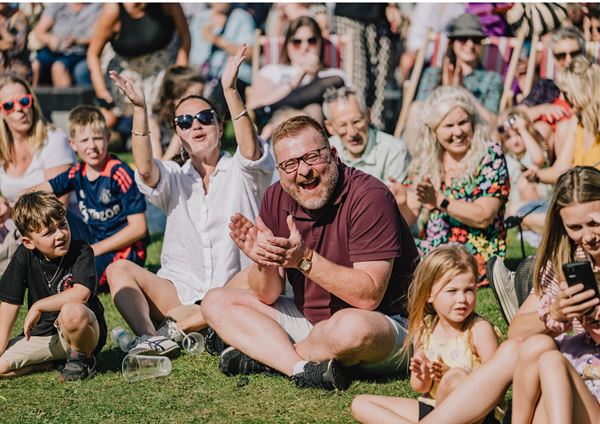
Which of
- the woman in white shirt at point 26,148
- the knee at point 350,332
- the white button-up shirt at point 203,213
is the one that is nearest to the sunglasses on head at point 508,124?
the white button-up shirt at point 203,213

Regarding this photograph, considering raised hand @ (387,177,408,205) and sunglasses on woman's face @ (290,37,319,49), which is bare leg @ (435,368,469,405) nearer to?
raised hand @ (387,177,408,205)

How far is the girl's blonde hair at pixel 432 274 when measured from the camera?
4469mm

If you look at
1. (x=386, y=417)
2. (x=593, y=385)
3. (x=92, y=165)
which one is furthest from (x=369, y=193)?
(x=92, y=165)

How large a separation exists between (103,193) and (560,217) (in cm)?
378

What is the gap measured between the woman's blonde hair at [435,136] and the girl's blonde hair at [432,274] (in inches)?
95.0

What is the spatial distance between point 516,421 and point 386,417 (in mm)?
576

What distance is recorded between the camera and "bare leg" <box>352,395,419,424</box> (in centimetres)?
432

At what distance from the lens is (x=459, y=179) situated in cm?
698

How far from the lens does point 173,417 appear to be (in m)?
4.91

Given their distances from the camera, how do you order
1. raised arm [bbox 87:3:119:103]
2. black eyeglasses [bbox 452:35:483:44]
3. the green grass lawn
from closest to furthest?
the green grass lawn < black eyeglasses [bbox 452:35:483:44] < raised arm [bbox 87:3:119:103]

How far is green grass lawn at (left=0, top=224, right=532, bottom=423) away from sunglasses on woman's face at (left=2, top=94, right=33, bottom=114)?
9.01 ft

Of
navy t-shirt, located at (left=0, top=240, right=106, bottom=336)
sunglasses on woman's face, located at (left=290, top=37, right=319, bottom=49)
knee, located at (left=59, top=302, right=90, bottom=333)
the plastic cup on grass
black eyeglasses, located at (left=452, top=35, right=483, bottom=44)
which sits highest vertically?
sunglasses on woman's face, located at (left=290, top=37, right=319, bottom=49)

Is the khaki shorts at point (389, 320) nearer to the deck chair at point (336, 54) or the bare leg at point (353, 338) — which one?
the bare leg at point (353, 338)

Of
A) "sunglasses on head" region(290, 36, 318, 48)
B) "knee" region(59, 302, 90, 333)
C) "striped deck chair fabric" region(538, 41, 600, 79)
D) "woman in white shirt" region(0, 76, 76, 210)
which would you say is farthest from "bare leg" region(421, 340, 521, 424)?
"striped deck chair fabric" region(538, 41, 600, 79)
